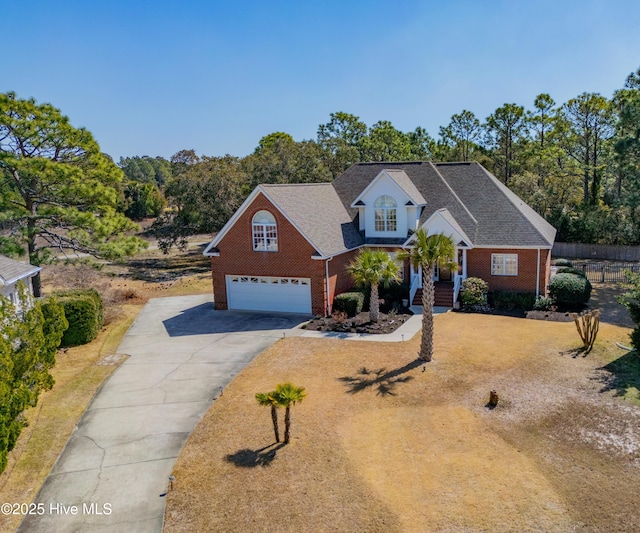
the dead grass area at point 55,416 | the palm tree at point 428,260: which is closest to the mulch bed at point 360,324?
the palm tree at point 428,260

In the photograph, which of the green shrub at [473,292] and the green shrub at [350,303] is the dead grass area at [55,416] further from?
the green shrub at [473,292]

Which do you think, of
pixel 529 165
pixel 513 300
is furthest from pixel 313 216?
pixel 529 165

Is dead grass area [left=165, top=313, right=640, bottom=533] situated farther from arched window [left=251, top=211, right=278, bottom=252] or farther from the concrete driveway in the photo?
arched window [left=251, top=211, right=278, bottom=252]

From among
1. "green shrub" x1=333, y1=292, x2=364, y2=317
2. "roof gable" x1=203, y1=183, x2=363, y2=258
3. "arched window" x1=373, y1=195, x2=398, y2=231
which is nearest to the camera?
"green shrub" x1=333, y1=292, x2=364, y2=317

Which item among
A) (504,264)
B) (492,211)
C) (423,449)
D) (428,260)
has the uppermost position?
(492,211)

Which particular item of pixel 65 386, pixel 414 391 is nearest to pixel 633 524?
pixel 414 391

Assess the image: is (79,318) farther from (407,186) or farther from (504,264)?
(504,264)

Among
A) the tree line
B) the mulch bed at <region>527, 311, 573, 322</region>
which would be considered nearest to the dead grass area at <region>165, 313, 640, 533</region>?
the mulch bed at <region>527, 311, 573, 322</region>
